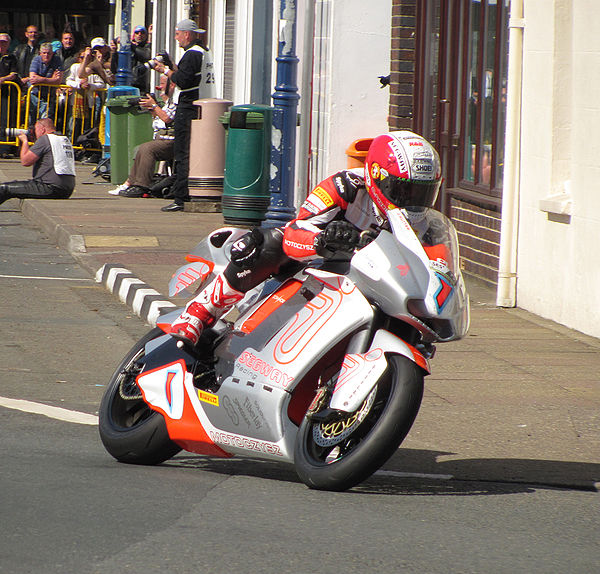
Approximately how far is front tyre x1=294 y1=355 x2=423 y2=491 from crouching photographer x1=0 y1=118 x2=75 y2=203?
37.9 feet

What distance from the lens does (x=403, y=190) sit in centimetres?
493

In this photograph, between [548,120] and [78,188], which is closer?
[548,120]

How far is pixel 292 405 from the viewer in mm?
5070

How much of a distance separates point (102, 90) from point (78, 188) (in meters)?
5.95

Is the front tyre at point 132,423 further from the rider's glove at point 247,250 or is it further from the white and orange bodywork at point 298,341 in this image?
the rider's glove at point 247,250

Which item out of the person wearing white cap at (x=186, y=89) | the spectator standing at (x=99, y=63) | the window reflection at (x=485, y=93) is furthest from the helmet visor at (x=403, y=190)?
the spectator standing at (x=99, y=63)

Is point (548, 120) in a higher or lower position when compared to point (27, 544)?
higher

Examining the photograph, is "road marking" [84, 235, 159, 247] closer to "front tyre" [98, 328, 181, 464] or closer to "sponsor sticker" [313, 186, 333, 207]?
"front tyre" [98, 328, 181, 464]

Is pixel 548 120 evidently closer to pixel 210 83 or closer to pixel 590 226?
pixel 590 226

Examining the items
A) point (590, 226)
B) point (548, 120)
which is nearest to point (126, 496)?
point (590, 226)

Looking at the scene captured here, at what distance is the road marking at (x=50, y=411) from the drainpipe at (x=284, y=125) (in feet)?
21.9

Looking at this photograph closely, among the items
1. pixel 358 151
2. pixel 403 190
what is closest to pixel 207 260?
pixel 403 190

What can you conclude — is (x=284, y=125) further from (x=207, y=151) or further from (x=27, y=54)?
(x=27, y=54)

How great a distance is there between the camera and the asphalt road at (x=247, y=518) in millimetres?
4121
